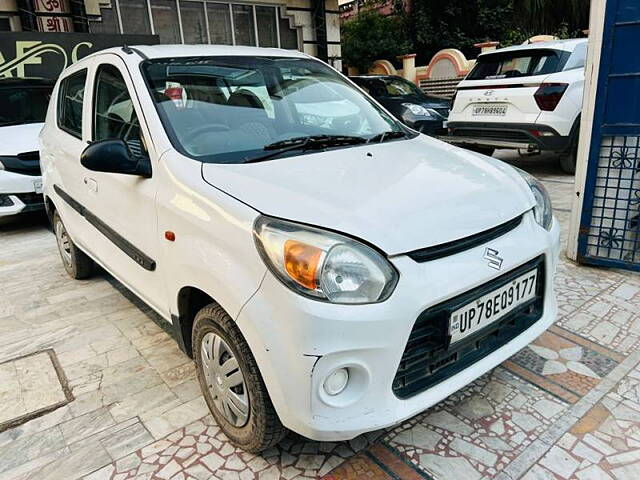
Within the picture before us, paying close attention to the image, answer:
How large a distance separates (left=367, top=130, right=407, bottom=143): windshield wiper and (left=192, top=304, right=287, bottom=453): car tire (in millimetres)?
1222

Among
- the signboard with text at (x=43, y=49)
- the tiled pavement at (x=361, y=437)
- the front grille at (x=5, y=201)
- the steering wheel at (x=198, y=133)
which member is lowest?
the tiled pavement at (x=361, y=437)

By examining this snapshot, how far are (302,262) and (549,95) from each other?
543 cm

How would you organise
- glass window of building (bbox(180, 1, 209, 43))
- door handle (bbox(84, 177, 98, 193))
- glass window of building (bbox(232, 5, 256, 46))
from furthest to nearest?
glass window of building (bbox(232, 5, 256, 46))
glass window of building (bbox(180, 1, 209, 43))
door handle (bbox(84, 177, 98, 193))

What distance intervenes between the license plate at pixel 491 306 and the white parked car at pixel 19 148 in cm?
501

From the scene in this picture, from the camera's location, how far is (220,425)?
6.81 feet

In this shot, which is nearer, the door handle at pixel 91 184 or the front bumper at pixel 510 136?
the door handle at pixel 91 184

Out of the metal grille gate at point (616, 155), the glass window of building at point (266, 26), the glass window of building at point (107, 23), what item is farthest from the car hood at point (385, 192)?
the glass window of building at point (266, 26)

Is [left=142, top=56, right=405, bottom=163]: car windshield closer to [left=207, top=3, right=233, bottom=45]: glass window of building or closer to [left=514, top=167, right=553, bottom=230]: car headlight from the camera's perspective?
[left=514, top=167, right=553, bottom=230]: car headlight

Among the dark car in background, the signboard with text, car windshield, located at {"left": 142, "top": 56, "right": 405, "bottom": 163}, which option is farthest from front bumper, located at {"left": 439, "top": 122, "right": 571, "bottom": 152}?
the signboard with text

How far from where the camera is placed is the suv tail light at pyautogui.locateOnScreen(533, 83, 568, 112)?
19.1ft

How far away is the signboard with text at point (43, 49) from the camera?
7715 millimetres

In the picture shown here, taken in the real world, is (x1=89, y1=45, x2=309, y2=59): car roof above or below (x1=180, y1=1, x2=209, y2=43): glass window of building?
below

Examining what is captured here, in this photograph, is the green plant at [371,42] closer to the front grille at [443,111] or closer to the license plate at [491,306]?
the front grille at [443,111]

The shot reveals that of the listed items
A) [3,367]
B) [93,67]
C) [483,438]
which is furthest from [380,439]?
[93,67]
